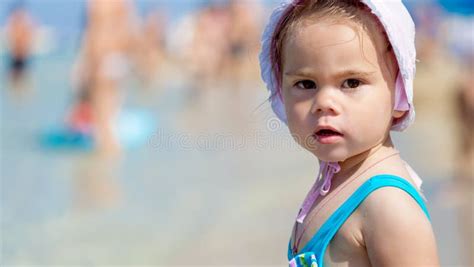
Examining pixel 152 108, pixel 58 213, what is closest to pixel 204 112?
pixel 152 108

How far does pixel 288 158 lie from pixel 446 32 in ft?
30.5

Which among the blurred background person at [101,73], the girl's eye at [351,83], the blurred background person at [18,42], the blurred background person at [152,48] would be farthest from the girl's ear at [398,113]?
the blurred background person at [152,48]

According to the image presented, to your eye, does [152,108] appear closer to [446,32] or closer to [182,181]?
[182,181]

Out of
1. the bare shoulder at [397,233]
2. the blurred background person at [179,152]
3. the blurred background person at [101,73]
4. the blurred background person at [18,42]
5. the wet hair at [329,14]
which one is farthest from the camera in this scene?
the blurred background person at [18,42]

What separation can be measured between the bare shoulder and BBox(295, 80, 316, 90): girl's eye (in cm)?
31

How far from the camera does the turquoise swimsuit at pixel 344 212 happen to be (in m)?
1.75

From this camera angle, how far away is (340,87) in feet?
5.84

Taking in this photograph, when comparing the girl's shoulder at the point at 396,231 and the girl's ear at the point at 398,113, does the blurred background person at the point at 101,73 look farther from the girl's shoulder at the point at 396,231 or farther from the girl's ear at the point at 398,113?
the girl's shoulder at the point at 396,231

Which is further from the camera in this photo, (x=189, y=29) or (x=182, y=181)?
(x=189, y=29)

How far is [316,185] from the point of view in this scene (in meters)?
1.99

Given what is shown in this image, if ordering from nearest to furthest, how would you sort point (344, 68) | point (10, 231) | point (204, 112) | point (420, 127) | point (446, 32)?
point (344, 68) → point (10, 231) → point (420, 127) → point (204, 112) → point (446, 32)

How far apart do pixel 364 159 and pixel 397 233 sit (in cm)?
25

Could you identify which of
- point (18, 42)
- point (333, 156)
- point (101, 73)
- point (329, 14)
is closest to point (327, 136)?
point (333, 156)

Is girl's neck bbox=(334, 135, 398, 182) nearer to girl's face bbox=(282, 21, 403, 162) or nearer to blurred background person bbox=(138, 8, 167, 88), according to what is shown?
girl's face bbox=(282, 21, 403, 162)
